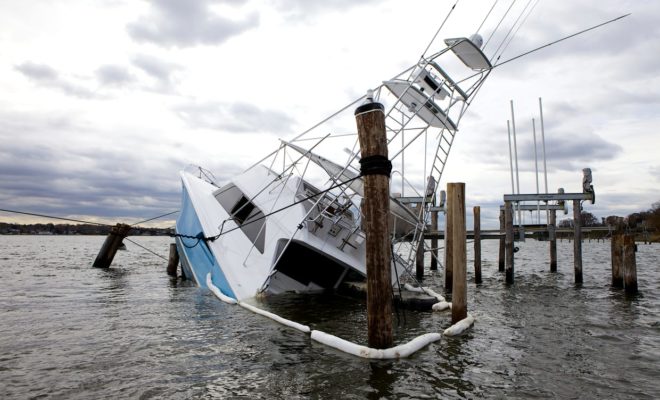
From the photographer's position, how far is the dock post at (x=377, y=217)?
614cm

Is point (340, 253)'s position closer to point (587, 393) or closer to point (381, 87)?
point (381, 87)

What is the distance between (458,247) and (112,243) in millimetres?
18056

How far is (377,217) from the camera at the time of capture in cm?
617

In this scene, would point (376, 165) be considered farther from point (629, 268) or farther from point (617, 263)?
point (617, 263)

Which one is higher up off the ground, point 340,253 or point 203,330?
point 340,253

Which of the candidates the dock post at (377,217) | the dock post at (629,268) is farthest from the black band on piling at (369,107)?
the dock post at (629,268)

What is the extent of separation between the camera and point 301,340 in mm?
7594

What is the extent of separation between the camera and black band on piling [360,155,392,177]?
6184mm

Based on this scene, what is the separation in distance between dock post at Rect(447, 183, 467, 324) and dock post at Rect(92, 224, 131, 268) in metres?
15.7

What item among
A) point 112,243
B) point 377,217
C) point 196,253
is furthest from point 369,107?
point 112,243

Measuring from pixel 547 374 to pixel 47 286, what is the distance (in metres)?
15.0

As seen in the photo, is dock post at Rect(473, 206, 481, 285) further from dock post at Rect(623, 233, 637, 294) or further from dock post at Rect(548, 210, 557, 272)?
dock post at Rect(623, 233, 637, 294)

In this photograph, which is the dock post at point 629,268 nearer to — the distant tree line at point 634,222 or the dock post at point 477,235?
the dock post at point 477,235

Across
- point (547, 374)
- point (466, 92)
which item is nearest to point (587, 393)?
point (547, 374)
